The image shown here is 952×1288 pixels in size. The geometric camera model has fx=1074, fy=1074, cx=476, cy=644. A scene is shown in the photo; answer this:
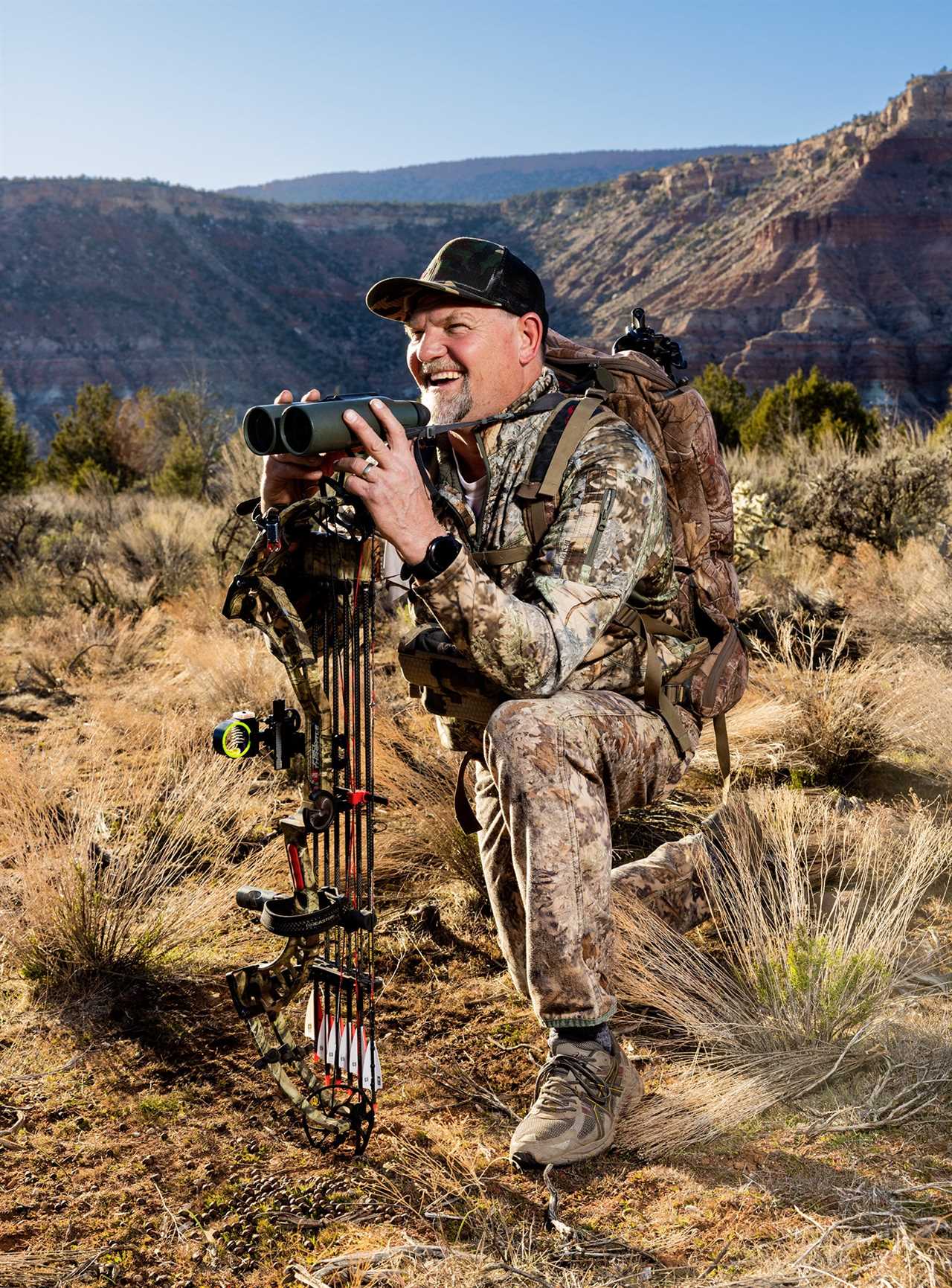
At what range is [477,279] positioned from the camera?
9.05 ft

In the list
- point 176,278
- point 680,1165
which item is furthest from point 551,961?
point 176,278

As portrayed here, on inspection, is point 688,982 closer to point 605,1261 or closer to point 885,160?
point 605,1261

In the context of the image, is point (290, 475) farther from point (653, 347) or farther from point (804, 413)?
point (804, 413)

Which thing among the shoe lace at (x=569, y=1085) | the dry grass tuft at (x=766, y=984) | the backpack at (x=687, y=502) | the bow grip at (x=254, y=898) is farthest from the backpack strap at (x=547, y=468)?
the shoe lace at (x=569, y=1085)

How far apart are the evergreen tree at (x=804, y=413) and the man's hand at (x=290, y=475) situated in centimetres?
1573

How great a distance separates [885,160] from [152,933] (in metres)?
84.2

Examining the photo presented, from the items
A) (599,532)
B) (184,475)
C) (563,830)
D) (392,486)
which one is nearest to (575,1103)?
(563,830)

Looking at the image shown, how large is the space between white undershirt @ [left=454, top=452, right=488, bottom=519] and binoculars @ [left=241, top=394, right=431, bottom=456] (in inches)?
31.0

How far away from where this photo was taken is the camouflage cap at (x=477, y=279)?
9.01ft

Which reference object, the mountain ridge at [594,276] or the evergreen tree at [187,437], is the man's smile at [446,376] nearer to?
the evergreen tree at [187,437]

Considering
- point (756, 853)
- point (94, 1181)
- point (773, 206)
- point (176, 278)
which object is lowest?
point (94, 1181)

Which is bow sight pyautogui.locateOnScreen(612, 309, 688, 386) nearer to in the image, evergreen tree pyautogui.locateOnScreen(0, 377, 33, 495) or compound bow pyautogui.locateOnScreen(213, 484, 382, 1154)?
compound bow pyautogui.locateOnScreen(213, 484, 382, 1154)

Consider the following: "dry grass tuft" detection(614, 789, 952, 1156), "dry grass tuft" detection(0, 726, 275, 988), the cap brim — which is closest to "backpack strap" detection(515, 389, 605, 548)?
the cap brim

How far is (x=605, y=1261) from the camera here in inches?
80.9
